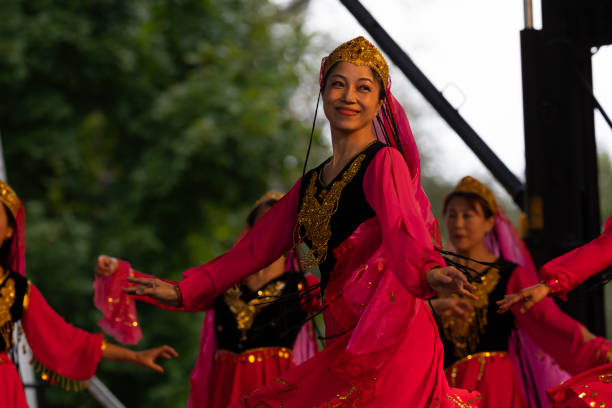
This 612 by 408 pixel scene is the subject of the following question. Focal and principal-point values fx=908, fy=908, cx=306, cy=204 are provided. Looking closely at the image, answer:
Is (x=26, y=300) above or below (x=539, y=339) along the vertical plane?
above

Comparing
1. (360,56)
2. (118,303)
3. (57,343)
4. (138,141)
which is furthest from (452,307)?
(138,141)

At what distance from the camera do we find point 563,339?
4.02 m

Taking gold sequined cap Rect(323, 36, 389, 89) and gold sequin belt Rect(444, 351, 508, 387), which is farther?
gold sequin belt Rect(444, 351, 508, 387)

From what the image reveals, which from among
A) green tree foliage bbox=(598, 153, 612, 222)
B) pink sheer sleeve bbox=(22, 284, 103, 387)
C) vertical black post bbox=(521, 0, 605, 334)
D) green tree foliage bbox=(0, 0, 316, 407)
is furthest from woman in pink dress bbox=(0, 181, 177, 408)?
green tree foliage bbox=(598, 153, 612, 222)

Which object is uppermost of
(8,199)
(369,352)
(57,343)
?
(8,199)

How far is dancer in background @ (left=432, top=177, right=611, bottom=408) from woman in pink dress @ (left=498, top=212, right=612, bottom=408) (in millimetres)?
797

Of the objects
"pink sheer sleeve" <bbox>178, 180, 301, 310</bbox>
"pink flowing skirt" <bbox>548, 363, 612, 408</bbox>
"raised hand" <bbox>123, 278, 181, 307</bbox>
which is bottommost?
"pink flowing skirt" <bbox>548, 363, 612, 408</bbox>

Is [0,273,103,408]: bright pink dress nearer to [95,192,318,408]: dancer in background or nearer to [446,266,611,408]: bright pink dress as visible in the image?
[95,192,318,408]: dancer in background

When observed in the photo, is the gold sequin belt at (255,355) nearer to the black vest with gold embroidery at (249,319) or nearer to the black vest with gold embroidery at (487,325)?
the black vest with gold embroidery at (249,319)

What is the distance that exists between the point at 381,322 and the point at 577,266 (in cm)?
88

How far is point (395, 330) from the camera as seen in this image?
277 cm

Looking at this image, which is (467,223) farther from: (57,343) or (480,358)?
(57,343)

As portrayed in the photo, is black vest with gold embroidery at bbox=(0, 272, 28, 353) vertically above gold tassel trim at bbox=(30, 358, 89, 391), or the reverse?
black vest with gold embroidery at bbox=(0, 272, 28, 353)

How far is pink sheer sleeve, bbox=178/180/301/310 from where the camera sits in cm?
329
